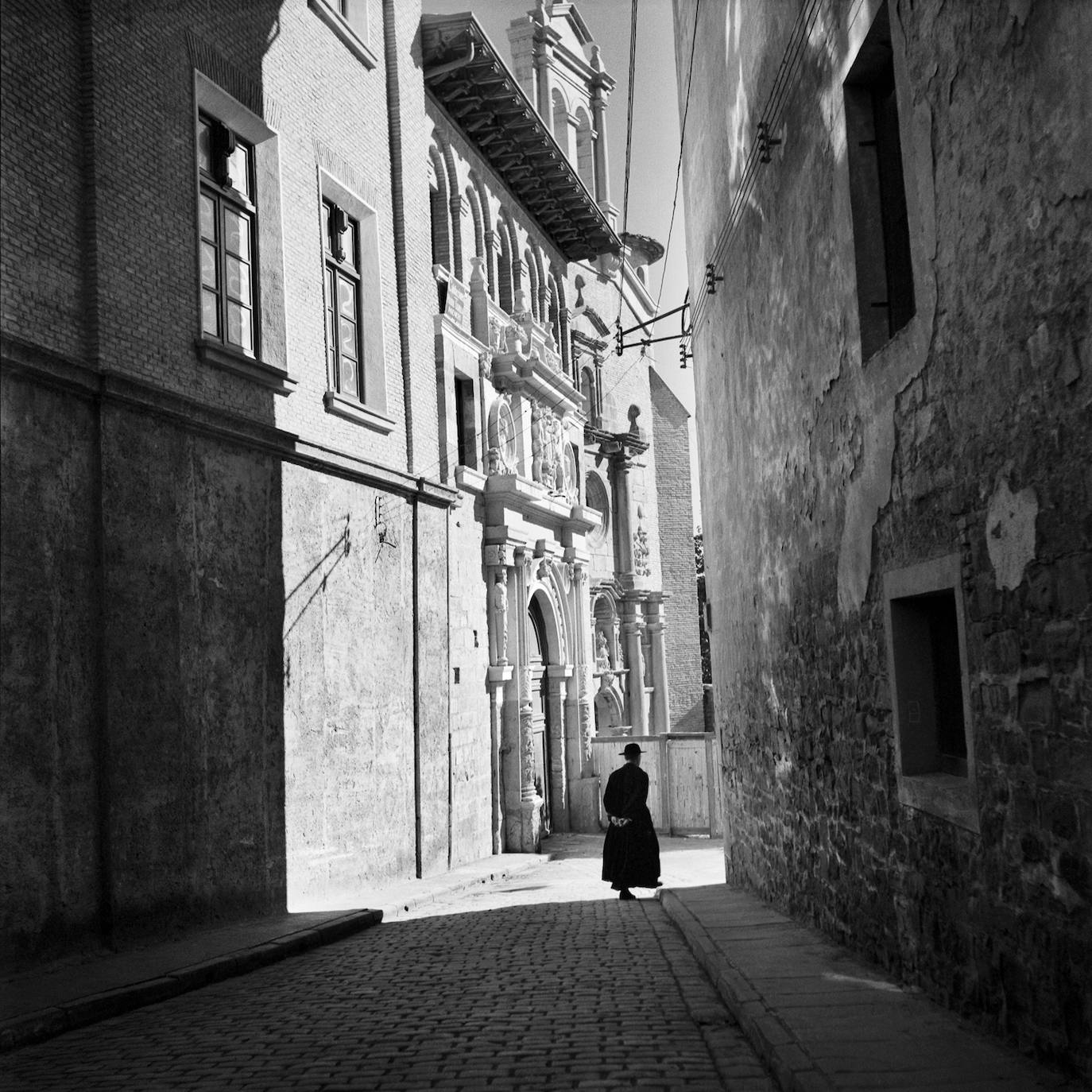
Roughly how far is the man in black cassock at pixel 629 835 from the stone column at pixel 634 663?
630 inches

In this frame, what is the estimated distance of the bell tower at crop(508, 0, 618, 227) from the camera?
33156 mm

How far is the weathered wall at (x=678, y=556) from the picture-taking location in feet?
115

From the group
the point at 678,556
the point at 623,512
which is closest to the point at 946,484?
the point at 623,512

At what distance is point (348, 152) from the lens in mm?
15594

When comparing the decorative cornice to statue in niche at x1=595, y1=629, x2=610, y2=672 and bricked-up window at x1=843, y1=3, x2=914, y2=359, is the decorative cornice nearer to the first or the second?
bricked-up window at x1=843, y1=3, x2=914, y2=359

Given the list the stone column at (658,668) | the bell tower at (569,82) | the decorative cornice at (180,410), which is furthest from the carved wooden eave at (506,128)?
the stone column at (658,668)

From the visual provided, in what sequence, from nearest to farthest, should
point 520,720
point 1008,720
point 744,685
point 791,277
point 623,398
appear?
point 1008,720 < point 791,277 < point 744,685 < point 520,720 < point 623,398

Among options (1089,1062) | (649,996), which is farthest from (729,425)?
(1089,1062)

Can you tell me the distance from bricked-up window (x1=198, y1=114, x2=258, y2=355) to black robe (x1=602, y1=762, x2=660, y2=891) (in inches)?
234

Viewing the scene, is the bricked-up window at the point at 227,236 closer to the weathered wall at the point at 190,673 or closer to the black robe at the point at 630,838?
the weathered wall at the point at 190,673

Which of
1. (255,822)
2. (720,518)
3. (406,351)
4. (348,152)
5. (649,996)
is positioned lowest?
(649,996)

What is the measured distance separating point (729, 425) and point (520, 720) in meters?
9.57

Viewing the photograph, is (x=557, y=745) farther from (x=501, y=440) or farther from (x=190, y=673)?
(x=190, y=673)

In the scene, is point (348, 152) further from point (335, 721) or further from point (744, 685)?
point (744, 685)
